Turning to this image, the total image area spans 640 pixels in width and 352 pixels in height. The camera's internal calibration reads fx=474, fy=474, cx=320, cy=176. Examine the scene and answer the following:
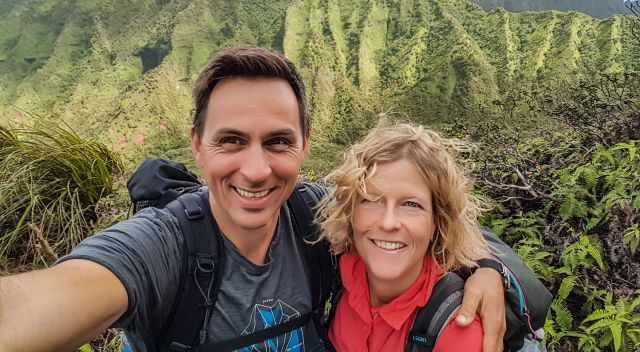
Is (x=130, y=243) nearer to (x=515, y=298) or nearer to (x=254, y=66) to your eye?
(x=254, y=66)

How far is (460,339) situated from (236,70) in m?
1.24

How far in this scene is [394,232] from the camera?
184 cm

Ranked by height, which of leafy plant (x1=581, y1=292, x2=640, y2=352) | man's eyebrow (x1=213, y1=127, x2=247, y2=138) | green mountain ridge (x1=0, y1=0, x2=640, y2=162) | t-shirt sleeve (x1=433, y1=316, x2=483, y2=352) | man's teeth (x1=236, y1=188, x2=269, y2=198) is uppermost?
green mountain ridge (x1=0, y1=0, x2=640, y2=162)

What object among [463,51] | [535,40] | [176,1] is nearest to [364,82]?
[463,51]

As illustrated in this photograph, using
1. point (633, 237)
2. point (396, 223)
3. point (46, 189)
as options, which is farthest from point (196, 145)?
point (46, 189)

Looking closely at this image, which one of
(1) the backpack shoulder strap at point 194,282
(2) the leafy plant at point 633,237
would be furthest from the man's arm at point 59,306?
(2) the leafy plant at point 633,237

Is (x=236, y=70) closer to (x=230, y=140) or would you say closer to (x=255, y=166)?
(x=230, y=140)

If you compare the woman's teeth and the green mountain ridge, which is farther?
the green mountain ridge

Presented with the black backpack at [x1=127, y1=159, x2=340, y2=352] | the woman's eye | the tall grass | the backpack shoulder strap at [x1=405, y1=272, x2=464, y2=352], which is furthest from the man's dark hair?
the tall grass

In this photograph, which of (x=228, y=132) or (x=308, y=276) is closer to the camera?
(x=228, y=132)

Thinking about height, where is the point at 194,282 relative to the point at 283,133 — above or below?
below

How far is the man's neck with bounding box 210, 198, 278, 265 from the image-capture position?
70.4 inches

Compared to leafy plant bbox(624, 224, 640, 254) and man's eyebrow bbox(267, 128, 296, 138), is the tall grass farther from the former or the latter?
leafy plant bbox(624, 224, 640, 254)

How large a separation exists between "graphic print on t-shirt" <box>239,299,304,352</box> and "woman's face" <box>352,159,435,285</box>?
381mm
